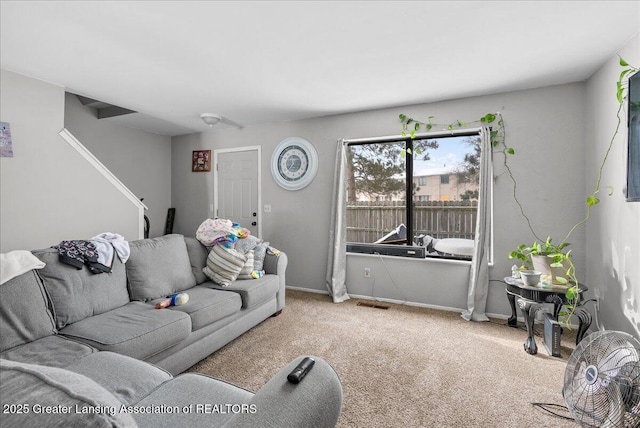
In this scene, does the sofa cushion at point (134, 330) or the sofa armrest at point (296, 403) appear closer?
the sofa armrest at point (296, 403)

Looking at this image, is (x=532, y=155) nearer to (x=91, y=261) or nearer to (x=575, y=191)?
(x=575, y=191)

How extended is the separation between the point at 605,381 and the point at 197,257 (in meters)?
2.95

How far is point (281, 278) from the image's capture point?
125 inches

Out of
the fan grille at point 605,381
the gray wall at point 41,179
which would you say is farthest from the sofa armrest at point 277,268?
the fan grille at point 605,381

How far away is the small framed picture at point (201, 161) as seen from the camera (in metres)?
4.84

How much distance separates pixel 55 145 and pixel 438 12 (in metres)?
3.60

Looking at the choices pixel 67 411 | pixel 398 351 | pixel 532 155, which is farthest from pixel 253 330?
pixel 532 155

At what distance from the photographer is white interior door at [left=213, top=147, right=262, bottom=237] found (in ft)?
14.7

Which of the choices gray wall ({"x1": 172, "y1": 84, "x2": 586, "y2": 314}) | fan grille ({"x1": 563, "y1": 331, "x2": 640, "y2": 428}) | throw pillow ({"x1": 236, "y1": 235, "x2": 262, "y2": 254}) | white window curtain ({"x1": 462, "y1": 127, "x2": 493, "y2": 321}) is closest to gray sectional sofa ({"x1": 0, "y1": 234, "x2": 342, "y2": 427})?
throw pillow ({"x1": 236, "y1": 235, "x2": 262, "y2": 254})

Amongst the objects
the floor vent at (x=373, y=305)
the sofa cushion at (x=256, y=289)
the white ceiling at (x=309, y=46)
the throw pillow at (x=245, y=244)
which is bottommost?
the floor vent at (x=373, y=305)

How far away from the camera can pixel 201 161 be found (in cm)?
490

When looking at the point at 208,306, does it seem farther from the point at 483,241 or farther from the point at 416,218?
the point at 483,241

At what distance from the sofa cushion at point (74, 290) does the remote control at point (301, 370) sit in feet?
5.70

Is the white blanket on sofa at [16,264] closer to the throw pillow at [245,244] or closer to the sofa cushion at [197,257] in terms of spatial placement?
the sofa cushion at [197,257]
